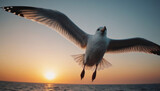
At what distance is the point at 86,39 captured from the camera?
14.6 feet

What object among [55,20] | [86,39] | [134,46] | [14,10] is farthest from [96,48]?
[14,10]

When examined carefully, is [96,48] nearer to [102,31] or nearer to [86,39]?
[102,31]

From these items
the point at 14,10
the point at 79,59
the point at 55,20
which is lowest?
the point at 79,59

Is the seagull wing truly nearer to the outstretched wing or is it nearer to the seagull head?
the seagull head

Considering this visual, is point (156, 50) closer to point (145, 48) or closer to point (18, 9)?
point (145, 48)

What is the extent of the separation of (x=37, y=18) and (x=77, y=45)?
1.24m

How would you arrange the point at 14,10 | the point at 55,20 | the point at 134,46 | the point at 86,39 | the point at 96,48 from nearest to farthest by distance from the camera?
the point at 96,48
the point at 14,10
the point at 55,20
the point at 86,39
the point at 134,46

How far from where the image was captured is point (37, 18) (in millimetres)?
4191

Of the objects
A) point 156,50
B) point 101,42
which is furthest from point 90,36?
point 156,50

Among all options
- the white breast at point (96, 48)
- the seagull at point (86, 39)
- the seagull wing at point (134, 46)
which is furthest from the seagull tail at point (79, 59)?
the seagull wing at point (134, 46)

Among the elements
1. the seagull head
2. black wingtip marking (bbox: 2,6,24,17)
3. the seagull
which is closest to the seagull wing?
the seagull

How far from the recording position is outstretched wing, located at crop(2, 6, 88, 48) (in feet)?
13.6

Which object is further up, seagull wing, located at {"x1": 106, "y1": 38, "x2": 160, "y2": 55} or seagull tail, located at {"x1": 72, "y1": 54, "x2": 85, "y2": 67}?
seagull wing, located at {"x1": 106, "y1": 38, "x2": 160, "y2": 55}

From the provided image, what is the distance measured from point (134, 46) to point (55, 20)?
2.32 m
